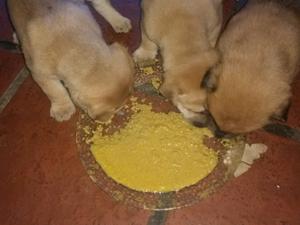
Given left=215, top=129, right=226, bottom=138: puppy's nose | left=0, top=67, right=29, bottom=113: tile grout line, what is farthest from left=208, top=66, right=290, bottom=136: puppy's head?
left=0, top=67, right=29, bottom=113: tile grout line

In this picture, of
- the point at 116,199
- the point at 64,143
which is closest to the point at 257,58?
the point at 116,199

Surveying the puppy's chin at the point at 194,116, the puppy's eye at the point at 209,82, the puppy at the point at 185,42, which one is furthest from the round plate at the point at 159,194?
the puppy's eye at the point at 209,82

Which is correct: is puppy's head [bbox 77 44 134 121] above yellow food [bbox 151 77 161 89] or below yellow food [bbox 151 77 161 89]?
above

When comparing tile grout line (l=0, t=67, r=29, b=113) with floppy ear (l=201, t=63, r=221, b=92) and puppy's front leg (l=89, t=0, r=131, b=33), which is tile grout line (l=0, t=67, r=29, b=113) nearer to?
puppy's front leg (l=89, t=0, r=131, b=33)

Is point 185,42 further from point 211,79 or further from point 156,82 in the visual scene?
point 156,82

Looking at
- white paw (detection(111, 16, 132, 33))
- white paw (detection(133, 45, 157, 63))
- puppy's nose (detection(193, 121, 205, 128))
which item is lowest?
puppy's nose (detection(193, 121, 205, 128))

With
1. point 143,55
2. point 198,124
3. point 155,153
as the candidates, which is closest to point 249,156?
point 198,124

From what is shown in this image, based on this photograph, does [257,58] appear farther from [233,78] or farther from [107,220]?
[107,220]
